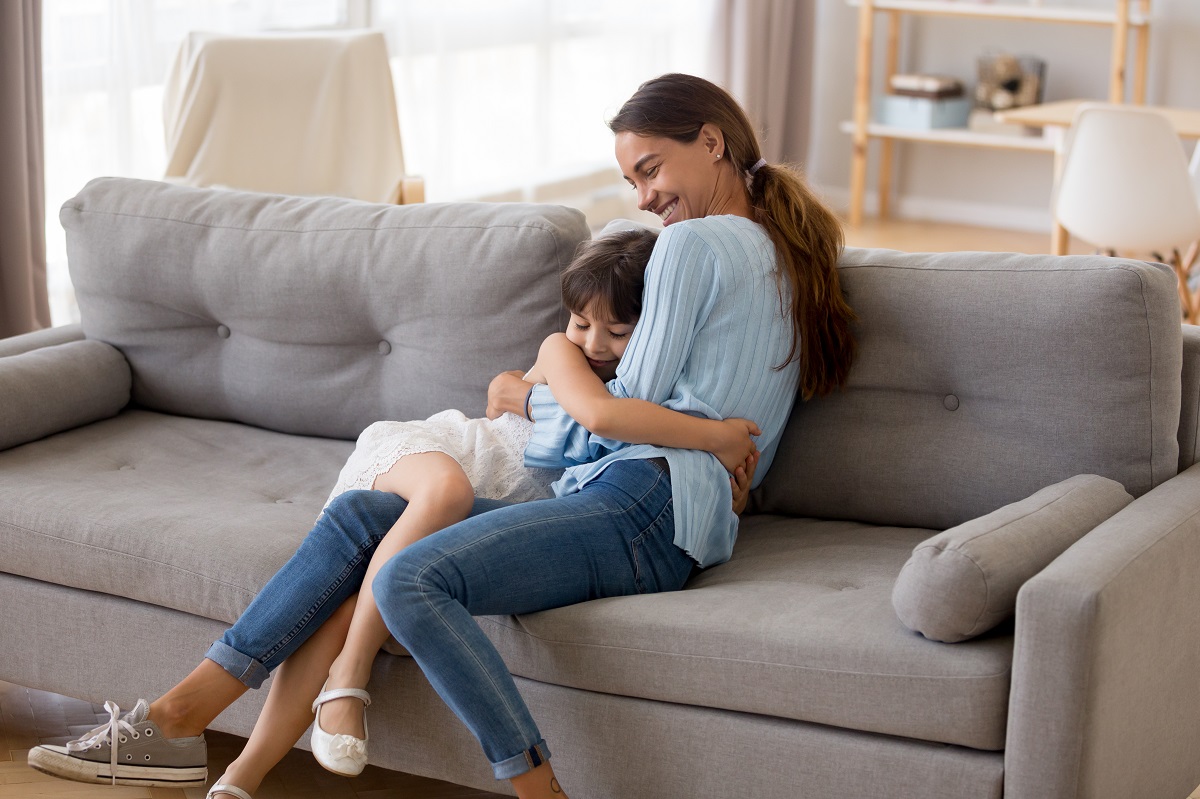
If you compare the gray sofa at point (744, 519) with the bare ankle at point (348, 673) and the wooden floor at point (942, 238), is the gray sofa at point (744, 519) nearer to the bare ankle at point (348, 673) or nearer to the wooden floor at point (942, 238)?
the bare ankle at point (348, 673)

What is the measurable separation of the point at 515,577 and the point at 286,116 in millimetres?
2361

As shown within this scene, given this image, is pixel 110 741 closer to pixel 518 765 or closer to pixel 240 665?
pixel 240 665

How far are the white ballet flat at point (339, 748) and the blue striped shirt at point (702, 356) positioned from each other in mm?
419

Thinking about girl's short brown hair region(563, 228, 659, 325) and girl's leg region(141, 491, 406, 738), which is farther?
girl's short brown hair region(563, 228, 659, 325)

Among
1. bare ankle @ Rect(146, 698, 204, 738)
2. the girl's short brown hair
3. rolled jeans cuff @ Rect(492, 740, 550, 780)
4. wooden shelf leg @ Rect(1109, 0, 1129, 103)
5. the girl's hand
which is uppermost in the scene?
wooden shelf leg @ Rect(1109, 0, 1129, 103)

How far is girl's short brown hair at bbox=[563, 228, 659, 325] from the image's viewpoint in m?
1.88

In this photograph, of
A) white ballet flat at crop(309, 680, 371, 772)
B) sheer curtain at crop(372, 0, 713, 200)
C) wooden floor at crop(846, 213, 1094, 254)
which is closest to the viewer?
white ballet flat at crop(309, 680, 371, 772)

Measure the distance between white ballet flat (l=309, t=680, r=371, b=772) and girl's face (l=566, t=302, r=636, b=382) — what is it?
0.57 meters

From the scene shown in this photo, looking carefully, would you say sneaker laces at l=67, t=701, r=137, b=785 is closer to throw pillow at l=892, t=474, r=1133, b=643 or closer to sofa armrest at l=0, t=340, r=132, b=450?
sofa armrest at l=0, t=340, r=132, b=450

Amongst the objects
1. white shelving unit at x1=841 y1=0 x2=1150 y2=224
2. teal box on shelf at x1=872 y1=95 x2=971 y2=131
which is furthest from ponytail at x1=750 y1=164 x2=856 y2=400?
teal box on shelf at x1=872 y1=95 x2=971 y2=131

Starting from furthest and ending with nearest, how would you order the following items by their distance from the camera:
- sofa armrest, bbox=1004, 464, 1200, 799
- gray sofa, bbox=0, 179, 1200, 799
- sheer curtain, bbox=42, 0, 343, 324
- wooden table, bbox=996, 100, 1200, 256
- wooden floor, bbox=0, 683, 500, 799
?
wooden table, bbox=996, 100, 1200, 256
sheer curtain, bbox=42, 0, 343, 324
wooden floor, bbox=0, 683, 500, 799
gray sofa, bbox=0, 179, 1200, 799
sofa armrest, bbox=1004, 464, 1200, 799

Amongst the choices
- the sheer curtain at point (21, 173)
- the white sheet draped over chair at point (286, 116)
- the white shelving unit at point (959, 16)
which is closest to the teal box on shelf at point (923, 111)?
the white shelving unit at point (959, 16)

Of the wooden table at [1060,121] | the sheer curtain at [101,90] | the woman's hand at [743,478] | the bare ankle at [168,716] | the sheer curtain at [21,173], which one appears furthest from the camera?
the wooden table at [1060,121]

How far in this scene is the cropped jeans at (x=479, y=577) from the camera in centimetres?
158
